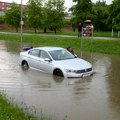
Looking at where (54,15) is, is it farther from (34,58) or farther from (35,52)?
(34,58)

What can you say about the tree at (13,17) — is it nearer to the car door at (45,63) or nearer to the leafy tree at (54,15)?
the leafy tree at (54,15)

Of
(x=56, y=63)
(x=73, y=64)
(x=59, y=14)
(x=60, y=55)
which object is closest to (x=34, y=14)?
(x=59, y=14)

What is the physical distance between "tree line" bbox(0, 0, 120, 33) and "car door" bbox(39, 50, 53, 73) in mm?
22911

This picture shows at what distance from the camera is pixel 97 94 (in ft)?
43.3

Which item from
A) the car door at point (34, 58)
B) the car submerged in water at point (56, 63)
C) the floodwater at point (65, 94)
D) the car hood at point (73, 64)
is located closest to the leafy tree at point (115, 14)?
the car door at point (34, 58)

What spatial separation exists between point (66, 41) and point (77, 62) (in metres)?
21.6

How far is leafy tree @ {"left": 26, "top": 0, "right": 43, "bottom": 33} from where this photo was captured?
5975cm

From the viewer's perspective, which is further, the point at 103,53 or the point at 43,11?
the point at 43,11

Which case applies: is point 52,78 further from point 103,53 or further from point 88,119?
point 103,53

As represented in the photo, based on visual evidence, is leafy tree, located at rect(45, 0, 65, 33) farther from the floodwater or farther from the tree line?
the floodwater

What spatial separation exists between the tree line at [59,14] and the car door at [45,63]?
22.9 m

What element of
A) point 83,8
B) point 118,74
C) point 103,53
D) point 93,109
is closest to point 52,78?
point 118,74

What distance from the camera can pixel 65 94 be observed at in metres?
13.2

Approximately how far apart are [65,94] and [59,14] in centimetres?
4420
